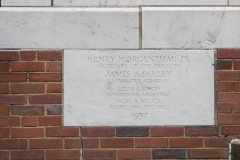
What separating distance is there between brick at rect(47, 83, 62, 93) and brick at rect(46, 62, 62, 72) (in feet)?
0.33

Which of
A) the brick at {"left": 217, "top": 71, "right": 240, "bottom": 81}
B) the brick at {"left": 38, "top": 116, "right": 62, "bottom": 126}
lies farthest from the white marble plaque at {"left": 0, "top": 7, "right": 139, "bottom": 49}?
the brick at {"left": 217, "top": 71, "right": 240, "bottom": 81}

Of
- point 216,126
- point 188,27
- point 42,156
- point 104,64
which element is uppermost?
point 188,27

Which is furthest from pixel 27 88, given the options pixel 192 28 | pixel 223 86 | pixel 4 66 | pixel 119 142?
pixel 223 86

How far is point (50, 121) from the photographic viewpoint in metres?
2.54

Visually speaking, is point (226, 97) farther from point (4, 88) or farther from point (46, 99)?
point (4, 88)

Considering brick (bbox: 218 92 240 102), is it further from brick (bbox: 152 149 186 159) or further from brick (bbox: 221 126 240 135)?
brick (bbox: 152 149 186 159)

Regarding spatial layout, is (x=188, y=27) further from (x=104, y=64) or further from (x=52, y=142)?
(x=52, y=142)

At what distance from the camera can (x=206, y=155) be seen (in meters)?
2.54

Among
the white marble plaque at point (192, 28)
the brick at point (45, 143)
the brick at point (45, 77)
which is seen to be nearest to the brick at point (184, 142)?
the white marble plaque at point (192, 28)

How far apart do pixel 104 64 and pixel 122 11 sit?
15.8 inches

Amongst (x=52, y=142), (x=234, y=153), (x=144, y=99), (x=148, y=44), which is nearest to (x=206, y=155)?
(x=234, y=153)

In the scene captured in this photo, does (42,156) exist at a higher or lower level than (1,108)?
lower

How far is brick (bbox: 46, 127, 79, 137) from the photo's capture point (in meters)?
2.53

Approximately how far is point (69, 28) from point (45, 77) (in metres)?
0.39
